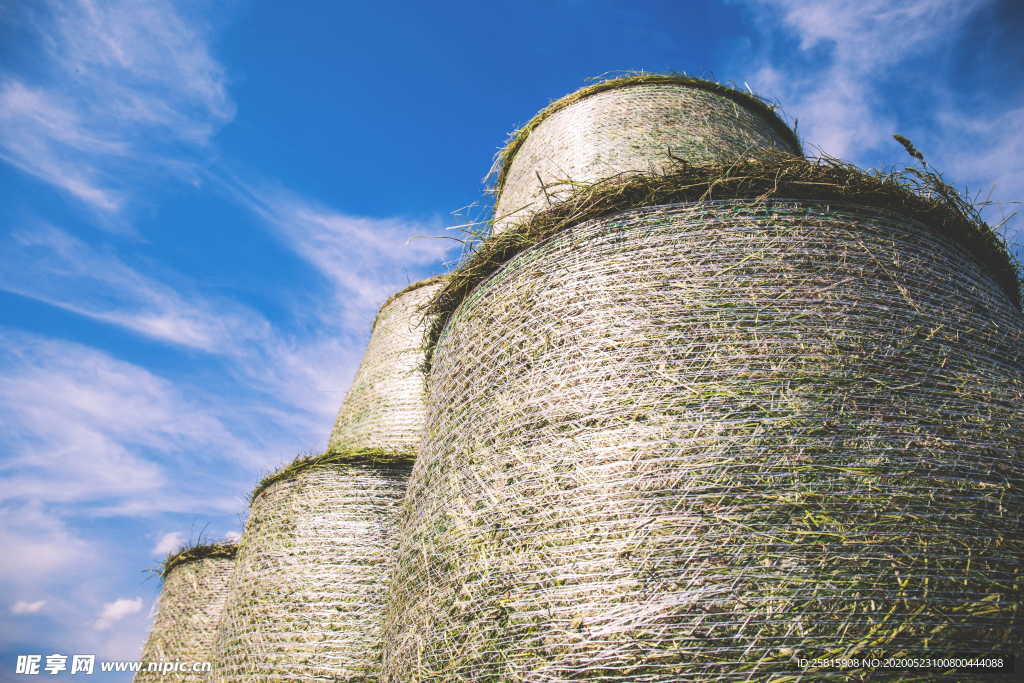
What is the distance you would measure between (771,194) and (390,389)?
3.13 metres

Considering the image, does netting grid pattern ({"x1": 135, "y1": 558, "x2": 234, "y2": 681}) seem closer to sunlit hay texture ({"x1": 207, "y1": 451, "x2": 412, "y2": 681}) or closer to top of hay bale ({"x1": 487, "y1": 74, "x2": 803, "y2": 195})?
sunlit hay texture ({"x1": 207, "y1": 451, "x2": 412, "y2": 681})

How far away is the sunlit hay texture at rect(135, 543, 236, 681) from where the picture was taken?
13.9 ft

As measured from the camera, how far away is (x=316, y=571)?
300 centimetres

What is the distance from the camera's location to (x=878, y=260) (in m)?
2.01

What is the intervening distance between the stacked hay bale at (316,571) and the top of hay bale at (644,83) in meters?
1.26

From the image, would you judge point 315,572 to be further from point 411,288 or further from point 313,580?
point 411,288

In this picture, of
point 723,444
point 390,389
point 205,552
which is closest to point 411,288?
point 390,389

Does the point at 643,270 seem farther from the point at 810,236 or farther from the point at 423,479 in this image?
the point at 423,479

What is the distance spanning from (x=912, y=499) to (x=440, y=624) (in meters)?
1.37

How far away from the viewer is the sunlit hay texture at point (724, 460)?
145 centimetres

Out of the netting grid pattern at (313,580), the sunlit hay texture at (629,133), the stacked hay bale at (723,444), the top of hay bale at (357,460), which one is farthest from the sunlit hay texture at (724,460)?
the top of hay bale at (357,460)

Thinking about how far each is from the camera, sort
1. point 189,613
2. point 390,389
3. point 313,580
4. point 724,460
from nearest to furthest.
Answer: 1. point 724,460
2. point 313,580
3. point 189,613
4. point 390,389

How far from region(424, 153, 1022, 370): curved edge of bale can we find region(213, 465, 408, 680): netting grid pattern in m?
1.57

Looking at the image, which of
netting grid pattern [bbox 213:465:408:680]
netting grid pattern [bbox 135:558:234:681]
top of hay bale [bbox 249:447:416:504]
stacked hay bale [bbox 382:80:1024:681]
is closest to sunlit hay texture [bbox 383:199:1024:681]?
stacked hay bale [bbox 382:80:1024:681]
